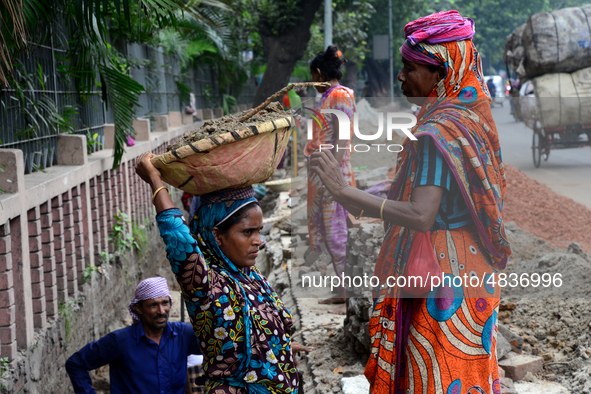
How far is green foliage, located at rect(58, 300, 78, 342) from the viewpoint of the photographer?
4.86m

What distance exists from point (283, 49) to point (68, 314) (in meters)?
9.52

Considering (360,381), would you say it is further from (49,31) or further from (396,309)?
(49,31)

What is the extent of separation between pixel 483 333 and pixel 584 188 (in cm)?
676

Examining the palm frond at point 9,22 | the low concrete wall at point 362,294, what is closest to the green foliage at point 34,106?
the palm frond at point 9,22

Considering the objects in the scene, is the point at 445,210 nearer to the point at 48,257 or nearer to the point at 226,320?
the point at 226,320

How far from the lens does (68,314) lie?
16.2 ft

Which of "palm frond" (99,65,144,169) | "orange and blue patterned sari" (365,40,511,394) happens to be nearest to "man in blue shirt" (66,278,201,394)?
"orange and blue patterned sari" (365,40,511,394)

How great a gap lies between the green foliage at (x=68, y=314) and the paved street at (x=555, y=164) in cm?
503

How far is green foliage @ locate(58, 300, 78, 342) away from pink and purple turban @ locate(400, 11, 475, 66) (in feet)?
12.2

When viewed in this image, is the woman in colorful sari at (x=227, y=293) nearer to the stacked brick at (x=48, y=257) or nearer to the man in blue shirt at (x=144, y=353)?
the man in blue shirt at (x=144, y=353)

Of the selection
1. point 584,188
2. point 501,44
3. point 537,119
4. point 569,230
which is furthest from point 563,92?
point 501,44

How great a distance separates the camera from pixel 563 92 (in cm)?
831

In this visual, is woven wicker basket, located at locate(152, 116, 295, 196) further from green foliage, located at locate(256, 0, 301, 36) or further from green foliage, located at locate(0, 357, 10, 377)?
green foliage, located at locate(256, 0, 301, 36)

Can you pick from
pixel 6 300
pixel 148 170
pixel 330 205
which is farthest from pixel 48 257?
pixel 148 170
